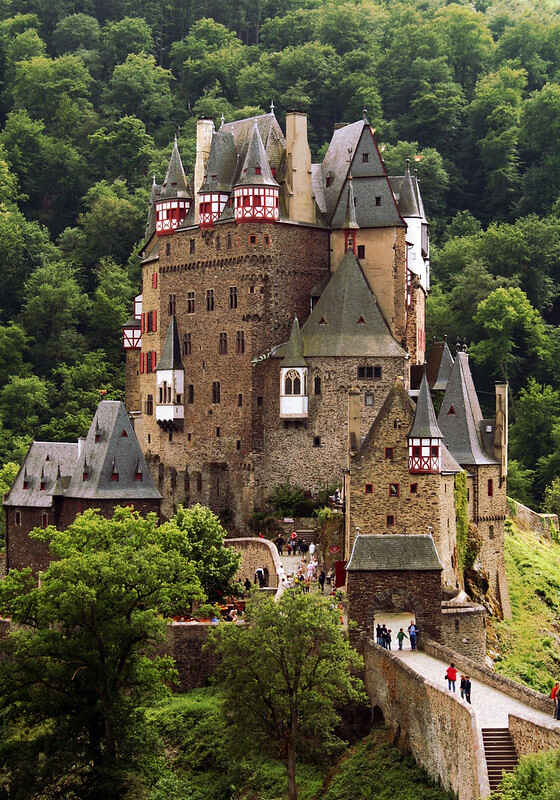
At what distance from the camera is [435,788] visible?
4269 cm

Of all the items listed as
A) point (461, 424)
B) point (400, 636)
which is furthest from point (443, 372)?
point (400, 636)

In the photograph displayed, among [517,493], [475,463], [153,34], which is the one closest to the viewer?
[475,463]

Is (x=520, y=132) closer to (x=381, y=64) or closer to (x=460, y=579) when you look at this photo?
(x=381, y=64)

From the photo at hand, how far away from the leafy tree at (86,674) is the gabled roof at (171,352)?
25.2m

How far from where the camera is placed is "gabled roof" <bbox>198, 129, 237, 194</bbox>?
7306 centimetres

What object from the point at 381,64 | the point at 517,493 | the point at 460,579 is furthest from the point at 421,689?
the point at 381,64

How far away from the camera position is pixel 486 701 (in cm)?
4297

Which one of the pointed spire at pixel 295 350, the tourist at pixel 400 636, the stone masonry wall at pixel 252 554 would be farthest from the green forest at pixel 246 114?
the tourist at pixel 400 636

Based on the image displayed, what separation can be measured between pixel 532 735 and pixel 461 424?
30.5 meters

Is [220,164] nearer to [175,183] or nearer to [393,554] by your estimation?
[175,183]

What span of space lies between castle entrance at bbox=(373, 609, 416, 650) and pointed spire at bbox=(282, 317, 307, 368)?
693 inches

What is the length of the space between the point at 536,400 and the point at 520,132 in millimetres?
26961

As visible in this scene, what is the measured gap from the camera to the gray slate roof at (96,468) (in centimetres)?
6819

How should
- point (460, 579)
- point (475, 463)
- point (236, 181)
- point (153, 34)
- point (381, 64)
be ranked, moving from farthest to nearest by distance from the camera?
point (153, 34)
point (381, 64)
point (236, 181)
point (475, 463)
point (460, 579)
